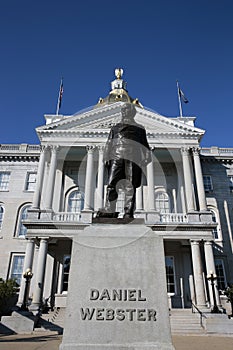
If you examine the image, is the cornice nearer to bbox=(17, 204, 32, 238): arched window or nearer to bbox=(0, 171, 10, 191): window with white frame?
bbox=(0, 171, 10, 191): window with white frame

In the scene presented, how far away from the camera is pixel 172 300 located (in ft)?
A: 74.6

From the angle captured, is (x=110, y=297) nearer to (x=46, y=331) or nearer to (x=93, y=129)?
(x=46, y=331)

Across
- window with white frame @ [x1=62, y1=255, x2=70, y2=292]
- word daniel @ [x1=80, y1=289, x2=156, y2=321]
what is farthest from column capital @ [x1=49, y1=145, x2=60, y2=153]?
word daniel @ [x1=80, y1=289, x2=156, y2=321]

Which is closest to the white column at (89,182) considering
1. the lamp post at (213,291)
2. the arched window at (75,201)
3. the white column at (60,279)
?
the arched window at (75,201)

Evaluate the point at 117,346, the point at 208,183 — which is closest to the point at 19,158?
the point at 208,183

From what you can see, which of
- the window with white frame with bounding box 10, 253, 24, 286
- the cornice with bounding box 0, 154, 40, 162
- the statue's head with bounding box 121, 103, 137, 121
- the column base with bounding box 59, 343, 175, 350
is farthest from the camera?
the cornice with bounding box 0, 154, 40, 162

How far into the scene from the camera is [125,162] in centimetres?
595

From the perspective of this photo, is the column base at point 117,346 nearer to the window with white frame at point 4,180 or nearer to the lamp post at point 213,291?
the lamp post at point 213,291

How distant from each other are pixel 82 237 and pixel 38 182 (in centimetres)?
2007

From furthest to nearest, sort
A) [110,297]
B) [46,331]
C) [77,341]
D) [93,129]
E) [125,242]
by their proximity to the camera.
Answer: [93,129] < [46,331] < [125,242] < [110,297] < [77,341]

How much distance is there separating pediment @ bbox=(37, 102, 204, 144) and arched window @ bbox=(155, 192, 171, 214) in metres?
6.07

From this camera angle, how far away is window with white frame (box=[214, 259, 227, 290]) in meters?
Answer: 25.2

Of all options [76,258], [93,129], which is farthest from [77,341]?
[93,129]

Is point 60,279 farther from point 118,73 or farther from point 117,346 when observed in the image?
point 118,73
